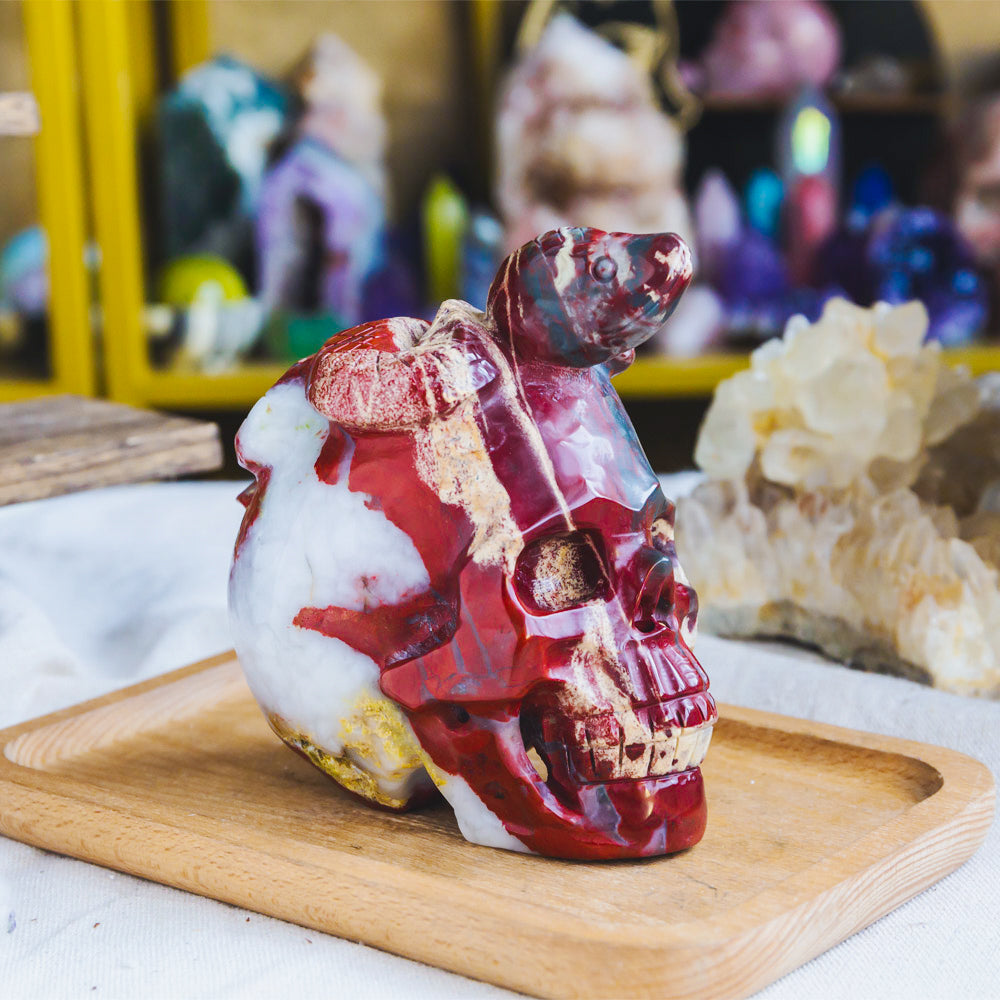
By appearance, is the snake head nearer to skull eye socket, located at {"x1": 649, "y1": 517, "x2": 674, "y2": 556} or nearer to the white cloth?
skull eye socket, located at {"x1": 649, "y1": 517, "x2": 674, "y2": 556}

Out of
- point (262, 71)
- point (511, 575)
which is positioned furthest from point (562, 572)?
point (262, 71)

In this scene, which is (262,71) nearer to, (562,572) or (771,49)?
(771,49)

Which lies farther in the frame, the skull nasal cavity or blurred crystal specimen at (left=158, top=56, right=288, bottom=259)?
blurred crystal specimen at (left=158, top=56, right=288, bottom=259)

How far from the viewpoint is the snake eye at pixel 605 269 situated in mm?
568

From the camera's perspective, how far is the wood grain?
844 mm

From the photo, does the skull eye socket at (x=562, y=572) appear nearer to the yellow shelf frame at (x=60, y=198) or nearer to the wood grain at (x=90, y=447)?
the wood grain at (x=90, y=447)

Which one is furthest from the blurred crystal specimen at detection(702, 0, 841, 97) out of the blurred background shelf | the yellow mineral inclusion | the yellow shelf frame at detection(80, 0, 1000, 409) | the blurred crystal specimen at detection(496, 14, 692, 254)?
the yellow mineral inclusion

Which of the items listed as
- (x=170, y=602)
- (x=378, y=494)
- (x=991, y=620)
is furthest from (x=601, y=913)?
(x=170, y=602)

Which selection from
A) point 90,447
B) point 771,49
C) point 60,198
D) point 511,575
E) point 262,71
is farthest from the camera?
point 262,71

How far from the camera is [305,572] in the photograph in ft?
1.95

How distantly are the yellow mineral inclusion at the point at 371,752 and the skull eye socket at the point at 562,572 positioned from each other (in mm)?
82

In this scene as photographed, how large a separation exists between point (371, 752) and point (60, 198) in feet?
4.76

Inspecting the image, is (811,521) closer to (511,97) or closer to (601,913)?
(601,913)

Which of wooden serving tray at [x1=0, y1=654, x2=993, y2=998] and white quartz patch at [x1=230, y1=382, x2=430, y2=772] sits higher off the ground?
white quartz patch at [x1=230, y1=382, x2=430, y2=772]
